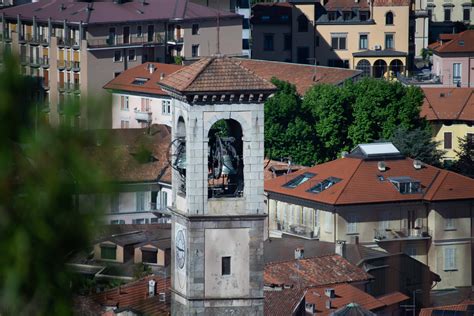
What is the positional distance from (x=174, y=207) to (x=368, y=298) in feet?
45.7

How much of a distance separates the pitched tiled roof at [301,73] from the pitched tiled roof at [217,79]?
43485 mm

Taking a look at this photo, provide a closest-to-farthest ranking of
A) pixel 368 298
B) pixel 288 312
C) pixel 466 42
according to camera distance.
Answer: pixel 288 312
pixel 368 298
pixel 466 42

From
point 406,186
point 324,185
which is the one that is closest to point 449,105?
point 406,186

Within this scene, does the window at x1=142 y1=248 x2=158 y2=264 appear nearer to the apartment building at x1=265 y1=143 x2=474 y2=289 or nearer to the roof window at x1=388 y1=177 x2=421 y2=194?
the apartment building at x1=265 y1=143 x2=474 y2=289

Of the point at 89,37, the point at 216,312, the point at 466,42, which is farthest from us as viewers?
the point at 466,42

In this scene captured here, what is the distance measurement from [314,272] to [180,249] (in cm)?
1399

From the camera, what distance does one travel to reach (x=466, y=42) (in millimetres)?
87562

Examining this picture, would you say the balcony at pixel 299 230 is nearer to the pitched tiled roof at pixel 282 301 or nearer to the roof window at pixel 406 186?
the roof window at pixel 406 186

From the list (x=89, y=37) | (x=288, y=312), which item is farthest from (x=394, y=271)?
(x=89, y=37)

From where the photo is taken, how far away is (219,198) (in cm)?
2955

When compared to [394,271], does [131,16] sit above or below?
above

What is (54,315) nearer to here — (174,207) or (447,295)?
(174,207)

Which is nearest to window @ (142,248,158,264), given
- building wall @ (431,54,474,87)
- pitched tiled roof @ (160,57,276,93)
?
pitched tiled roof @ (160,57,276,93)

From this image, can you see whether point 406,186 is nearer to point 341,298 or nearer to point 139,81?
point 341,298
